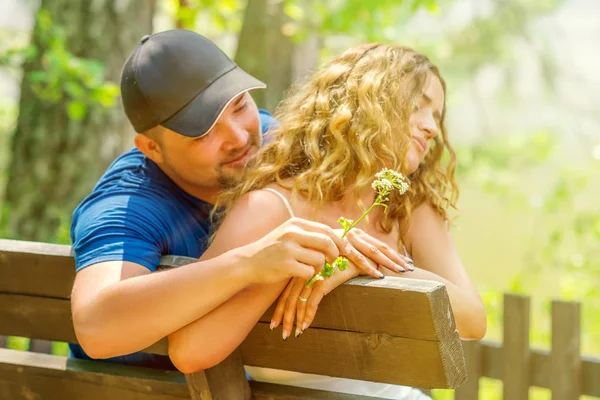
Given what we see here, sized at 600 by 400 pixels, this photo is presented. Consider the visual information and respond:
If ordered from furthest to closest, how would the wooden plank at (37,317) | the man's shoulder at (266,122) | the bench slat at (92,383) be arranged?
the man's shoulder at (266,122), the wooden plank at (37,317), the bench slat at (92,383)

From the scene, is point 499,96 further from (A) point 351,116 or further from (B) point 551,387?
(A) point 351,116

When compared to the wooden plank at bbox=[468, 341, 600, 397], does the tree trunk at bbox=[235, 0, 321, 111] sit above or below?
above

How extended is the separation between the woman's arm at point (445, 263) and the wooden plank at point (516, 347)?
1.15 meters

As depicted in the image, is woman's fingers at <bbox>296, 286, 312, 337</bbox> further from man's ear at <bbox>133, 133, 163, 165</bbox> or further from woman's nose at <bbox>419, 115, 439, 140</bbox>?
man's ear at <bbox>133, 133, 163, 165</bbox>

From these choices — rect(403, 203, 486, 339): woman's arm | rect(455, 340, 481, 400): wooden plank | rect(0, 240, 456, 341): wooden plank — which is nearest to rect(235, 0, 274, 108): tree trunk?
rect(455, 340, 481, 400): wooden plank

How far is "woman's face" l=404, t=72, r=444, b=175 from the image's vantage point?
223 centimetres

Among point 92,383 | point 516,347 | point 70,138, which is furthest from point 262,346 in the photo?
point 70,138

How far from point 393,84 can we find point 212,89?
2.03 feet

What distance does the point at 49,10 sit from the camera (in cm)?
472

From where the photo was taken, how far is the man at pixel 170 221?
166cm

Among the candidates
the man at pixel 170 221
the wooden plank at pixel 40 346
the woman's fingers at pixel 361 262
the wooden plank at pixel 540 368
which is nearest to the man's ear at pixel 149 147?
the man at pixel 170 221

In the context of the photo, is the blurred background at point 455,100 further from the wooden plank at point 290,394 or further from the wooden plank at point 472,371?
the wooden plank at point 290,394

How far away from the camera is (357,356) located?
64.0 inches

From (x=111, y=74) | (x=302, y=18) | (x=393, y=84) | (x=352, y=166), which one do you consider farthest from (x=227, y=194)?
(x=302, y=18)
